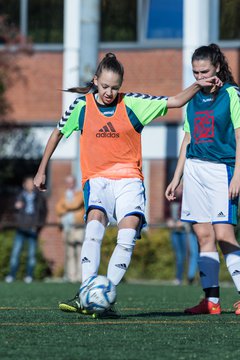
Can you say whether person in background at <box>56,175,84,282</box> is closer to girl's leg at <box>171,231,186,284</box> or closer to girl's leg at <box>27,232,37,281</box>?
girl's leg at <box>27,232,37,281</box>

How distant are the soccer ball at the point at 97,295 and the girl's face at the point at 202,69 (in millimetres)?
1660

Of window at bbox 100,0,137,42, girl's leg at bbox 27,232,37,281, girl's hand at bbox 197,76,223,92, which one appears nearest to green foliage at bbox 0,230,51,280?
girl's leg at bbox 27,232,37,281

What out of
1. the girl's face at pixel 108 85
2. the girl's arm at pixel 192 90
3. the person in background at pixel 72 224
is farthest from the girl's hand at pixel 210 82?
the person in background at pixel 72 224

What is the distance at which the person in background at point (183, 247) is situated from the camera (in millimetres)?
17969

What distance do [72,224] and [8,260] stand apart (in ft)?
6.40

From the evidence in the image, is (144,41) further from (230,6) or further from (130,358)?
(130,358)

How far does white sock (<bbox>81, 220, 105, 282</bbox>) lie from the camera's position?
7750 mm

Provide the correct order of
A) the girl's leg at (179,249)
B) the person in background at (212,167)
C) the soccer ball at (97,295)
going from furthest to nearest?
1. the girl's leg at (179,249)
2. the person in background at (212,167)
3. the soccer ball at (97,295)

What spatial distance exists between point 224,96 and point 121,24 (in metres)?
16.4

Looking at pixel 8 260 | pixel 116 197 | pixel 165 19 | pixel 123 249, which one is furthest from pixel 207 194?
pixel 165 19

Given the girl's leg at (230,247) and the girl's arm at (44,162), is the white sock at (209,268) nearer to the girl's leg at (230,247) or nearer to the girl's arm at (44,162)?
the girl's leg at (230,247)

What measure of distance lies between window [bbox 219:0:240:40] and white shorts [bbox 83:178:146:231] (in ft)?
52.8

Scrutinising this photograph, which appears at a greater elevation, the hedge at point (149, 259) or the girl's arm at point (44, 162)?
the girl's arm at point (44, 162)

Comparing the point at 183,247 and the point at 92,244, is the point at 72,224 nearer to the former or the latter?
the point at 183,247
